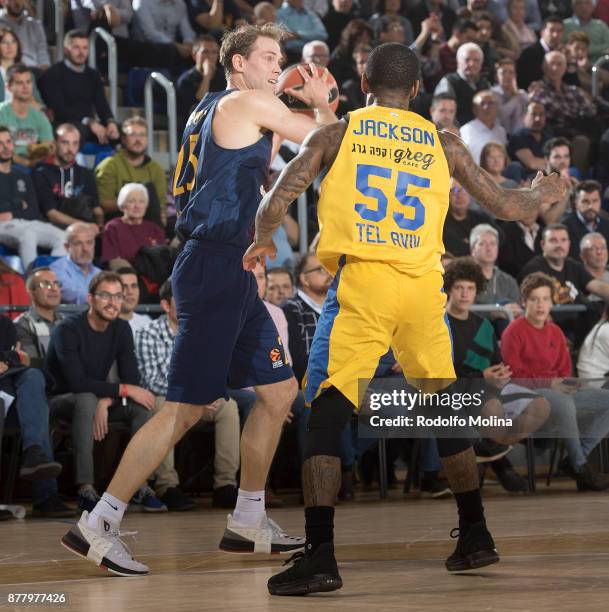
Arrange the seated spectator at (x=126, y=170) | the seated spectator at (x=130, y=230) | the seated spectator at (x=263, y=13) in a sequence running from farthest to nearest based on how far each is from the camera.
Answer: the seated spectator at (x=263, y=13) → the seated spectator at (x=126, y=170) → the seated spectator at (x=130, y=230)

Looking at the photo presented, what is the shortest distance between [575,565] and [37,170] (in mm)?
6775

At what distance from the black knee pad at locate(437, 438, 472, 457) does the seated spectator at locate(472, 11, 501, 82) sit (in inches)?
415

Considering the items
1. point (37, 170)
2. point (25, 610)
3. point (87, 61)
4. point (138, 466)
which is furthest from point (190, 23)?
point (25, 610)

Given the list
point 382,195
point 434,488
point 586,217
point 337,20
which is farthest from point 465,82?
point 382,195

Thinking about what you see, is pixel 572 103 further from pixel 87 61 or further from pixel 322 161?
pixel 322 161

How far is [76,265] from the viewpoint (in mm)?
9398

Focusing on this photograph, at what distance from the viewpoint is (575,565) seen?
4.56m

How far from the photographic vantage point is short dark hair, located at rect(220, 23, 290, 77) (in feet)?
17.1

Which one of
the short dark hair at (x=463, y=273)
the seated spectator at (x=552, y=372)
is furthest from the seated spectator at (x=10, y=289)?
the seated spectator at (x=552, y=372)

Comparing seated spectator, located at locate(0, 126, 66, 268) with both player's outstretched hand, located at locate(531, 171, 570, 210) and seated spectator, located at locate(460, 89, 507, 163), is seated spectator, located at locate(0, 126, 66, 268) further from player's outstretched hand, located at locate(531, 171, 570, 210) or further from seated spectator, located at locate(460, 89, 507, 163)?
player's outstretched hand, located at locate(531, 171, 570, 210)

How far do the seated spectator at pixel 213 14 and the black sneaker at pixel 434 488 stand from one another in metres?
6.23

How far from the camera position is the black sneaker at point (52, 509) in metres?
7.54

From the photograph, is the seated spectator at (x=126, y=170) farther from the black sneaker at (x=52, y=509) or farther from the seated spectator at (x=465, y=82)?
the seated spectator at (x=465, y=82)

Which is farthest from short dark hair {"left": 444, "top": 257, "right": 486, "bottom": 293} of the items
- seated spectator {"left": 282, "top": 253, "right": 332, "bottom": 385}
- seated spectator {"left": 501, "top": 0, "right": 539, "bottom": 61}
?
seated spectator {"left": 501, "top": 0, "right": 539, "bottom": 61}
